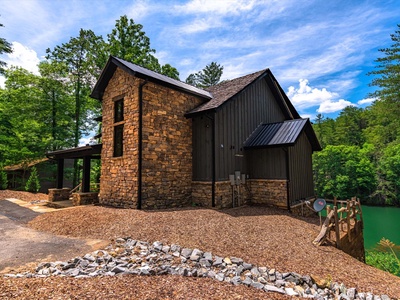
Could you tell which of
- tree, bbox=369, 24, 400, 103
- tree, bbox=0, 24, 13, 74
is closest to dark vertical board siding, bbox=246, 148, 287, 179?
tree, bbox=369, 24, 400, 103

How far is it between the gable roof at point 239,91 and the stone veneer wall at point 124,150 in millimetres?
2477

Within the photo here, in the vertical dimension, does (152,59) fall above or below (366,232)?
above

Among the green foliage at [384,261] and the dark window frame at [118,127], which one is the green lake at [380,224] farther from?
the dark window frame at [118,127]

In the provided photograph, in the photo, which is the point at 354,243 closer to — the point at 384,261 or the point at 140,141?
the point at 384,261

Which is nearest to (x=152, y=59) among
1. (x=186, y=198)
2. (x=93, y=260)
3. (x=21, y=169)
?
(x=21, y=169)

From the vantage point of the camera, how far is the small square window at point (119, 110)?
938 centimetres

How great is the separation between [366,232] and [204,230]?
2058 centimetres

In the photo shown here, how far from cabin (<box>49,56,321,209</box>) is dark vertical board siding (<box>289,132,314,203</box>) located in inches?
1.9

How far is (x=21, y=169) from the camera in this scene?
743 inches

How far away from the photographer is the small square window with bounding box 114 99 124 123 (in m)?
9.38

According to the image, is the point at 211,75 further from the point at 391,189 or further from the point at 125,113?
the point at 391,189

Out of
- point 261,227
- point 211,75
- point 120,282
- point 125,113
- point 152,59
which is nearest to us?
point 120,282

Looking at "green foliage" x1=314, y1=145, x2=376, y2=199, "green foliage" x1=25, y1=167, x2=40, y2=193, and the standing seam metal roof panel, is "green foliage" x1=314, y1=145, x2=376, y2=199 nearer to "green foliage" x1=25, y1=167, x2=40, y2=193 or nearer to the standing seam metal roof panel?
the standing seam metal roof panel

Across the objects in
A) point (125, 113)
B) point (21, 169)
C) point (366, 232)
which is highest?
point (125, 113)
